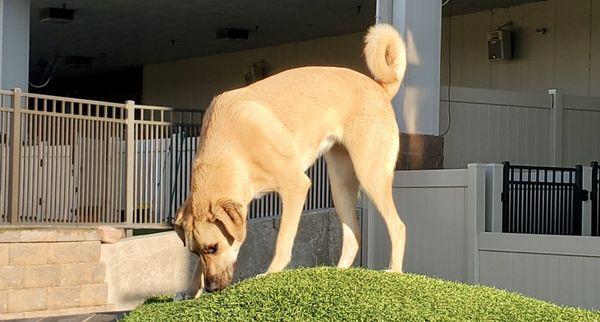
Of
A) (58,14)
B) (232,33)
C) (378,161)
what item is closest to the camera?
(378,161)

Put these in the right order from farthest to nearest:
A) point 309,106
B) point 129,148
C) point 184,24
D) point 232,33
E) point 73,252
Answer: point 232,33, point 184,24, point 129,148, point 73,252, point 309,106

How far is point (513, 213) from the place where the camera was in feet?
39.6

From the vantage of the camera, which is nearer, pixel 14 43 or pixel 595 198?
pixel 595 198

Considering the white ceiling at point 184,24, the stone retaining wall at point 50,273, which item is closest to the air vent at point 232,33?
the white ceiling at point 184,24

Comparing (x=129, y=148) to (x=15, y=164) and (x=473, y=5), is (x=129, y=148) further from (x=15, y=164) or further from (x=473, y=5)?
(x=473, y=5)

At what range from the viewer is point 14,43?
17.5 metres

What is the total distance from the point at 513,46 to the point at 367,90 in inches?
498

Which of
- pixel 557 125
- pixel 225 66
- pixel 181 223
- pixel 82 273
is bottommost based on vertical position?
pixel 82 273

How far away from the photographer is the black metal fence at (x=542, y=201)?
12.0 m

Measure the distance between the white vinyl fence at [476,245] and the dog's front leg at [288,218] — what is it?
3.77 metres

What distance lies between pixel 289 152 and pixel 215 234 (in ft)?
2.77

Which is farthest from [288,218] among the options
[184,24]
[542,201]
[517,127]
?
[184,24]

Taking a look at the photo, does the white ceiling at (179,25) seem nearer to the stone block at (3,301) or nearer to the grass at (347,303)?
the stone block at (3,301)

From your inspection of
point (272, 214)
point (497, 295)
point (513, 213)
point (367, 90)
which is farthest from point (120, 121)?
point (497, 295)
